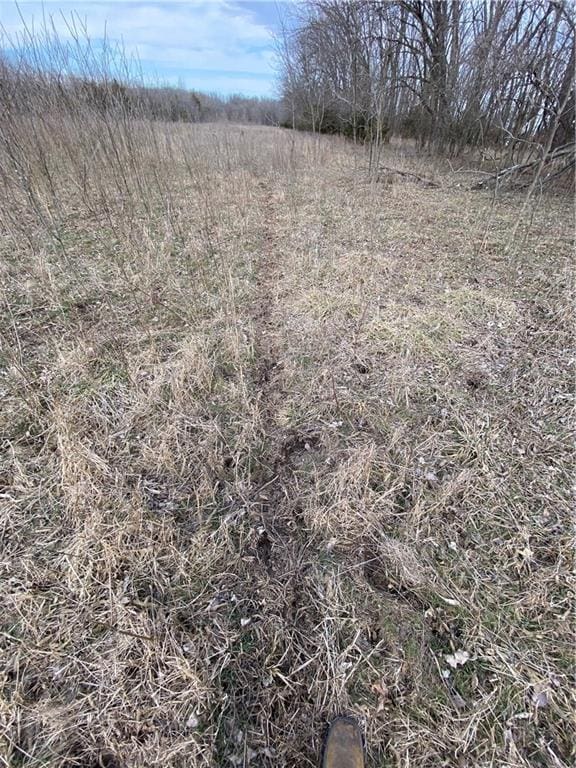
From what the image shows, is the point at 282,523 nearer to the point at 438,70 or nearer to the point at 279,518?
the point at 279,518

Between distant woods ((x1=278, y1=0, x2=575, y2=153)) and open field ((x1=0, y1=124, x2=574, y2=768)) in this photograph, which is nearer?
open field ((x1=0, y1=124, x2=574, y2=768))

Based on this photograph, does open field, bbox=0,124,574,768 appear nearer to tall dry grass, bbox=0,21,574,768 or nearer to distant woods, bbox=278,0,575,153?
tall dry grass, bbox=0,21,574,768

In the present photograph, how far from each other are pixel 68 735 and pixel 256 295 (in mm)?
2914

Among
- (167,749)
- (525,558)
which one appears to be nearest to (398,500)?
(525,558)

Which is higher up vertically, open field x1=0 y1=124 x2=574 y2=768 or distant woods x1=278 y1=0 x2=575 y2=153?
distant woods x1=278 y1=0 x2=575 y2=153

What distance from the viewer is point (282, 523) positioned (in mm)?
1500

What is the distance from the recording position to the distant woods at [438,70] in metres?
5.34

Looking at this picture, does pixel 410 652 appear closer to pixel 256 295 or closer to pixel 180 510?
pixel 180 510

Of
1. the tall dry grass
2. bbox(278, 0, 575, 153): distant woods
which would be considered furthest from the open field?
bbox(278, 0, 575, 153): distant woods

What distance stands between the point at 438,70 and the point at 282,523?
1160cm

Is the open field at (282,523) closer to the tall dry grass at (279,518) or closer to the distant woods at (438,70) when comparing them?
the tall dry grass at (279,518)

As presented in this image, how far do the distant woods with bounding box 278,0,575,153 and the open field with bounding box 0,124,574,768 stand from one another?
4.44m

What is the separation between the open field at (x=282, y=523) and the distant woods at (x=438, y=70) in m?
4.44

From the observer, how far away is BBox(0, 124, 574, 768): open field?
39.4 inches
